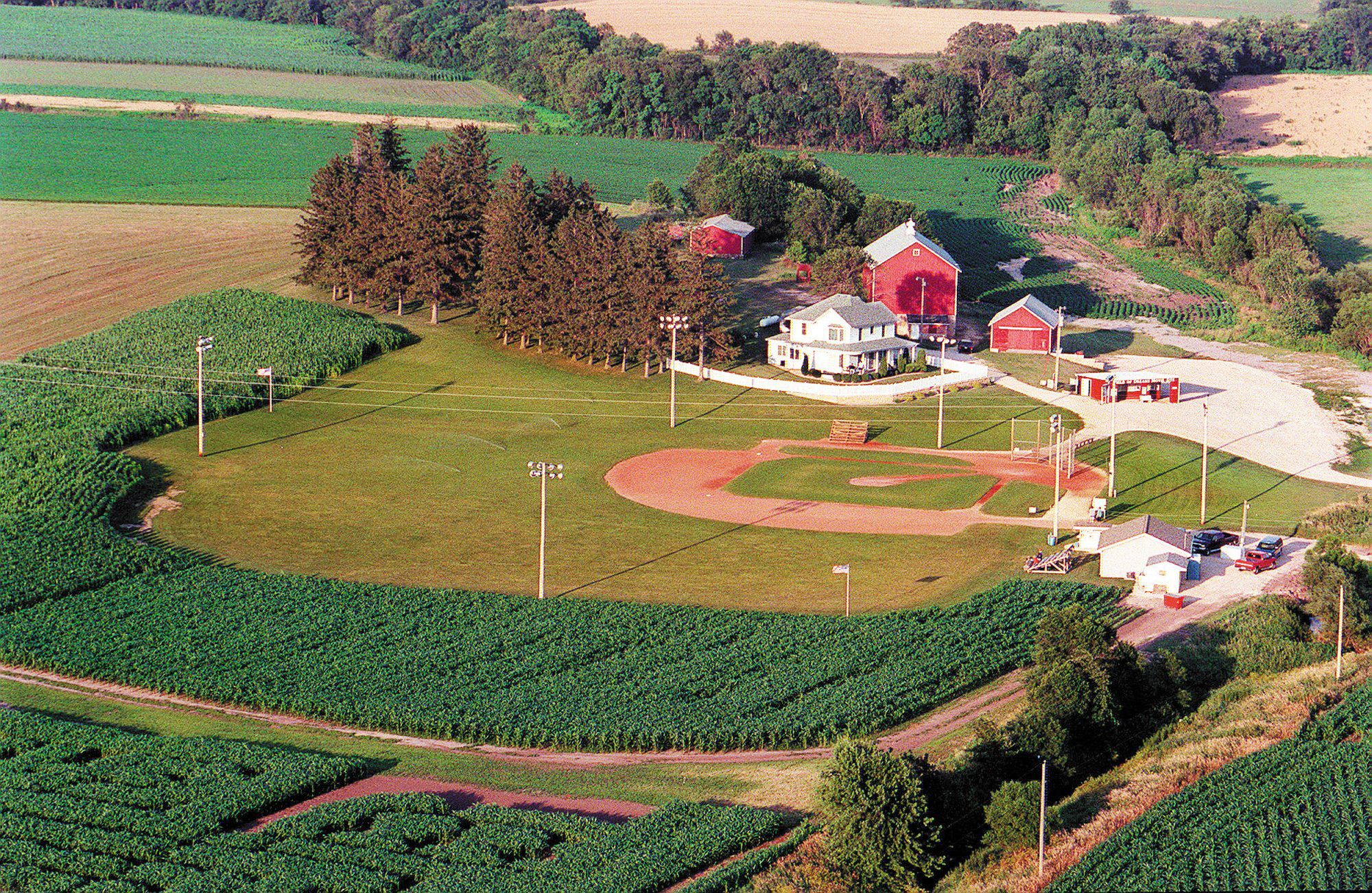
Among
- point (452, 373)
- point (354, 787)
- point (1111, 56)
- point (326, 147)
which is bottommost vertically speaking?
point (354, 787)

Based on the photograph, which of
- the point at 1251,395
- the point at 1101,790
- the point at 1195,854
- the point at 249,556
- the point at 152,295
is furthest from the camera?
the point at 152,295

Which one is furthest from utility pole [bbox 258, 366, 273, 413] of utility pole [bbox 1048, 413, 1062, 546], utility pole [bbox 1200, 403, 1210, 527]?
utility pole [bbox 1200, 403, 1210, 527]

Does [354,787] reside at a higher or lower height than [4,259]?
lower

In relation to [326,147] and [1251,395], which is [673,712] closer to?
[1251,395]

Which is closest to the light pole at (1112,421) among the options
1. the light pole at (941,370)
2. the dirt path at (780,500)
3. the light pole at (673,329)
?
the dirt path at (780,500)

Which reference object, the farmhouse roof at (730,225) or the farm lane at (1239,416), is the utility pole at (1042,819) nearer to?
the farm lane at (1239,416)

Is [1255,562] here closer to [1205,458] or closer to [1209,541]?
[1209,541]

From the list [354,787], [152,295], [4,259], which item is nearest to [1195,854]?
[354,787]

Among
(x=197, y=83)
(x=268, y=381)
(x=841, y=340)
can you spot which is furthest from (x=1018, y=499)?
(x=197, y=83)

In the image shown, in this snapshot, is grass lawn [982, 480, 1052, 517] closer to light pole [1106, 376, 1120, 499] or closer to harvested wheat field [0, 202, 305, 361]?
light pole [1106, 376, 1120, 499]

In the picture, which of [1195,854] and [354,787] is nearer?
[1195,854]
